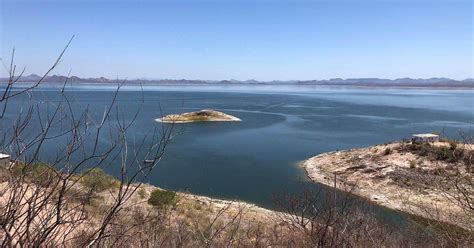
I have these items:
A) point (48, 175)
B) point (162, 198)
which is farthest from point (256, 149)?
point (48, 175)

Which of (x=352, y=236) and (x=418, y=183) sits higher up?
(x=352, y=236)

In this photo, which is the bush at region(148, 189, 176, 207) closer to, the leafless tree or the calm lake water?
the calm lake water

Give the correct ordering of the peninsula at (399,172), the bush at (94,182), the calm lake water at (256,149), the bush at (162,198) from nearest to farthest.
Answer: the bush at (94,182) → the bush at (162,198) → the peninsula at (399,172) → the calm lake water at (256,149)

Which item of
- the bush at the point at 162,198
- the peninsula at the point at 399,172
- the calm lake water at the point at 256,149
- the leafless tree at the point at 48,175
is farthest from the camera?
the calm lake water at the point at 256,149

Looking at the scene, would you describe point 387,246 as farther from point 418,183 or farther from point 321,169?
point 321,169

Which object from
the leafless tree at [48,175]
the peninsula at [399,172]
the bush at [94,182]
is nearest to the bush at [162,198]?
the bush at [94,182]

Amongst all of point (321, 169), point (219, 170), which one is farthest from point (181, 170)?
point (321, 169)

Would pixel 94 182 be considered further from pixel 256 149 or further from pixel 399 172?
pixel 256 149

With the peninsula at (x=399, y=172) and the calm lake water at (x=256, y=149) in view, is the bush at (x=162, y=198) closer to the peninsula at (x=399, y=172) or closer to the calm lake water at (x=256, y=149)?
the calm lake water at (x=256, y=149)

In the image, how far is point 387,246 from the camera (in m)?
8.90

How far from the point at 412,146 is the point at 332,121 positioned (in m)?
32.7

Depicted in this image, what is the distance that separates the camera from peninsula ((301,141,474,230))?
80.3ft

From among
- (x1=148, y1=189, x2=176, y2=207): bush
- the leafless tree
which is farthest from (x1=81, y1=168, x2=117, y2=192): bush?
(x1=148, y1=189, x2=176, y2=207): bush

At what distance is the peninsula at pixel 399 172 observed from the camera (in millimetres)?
24484
